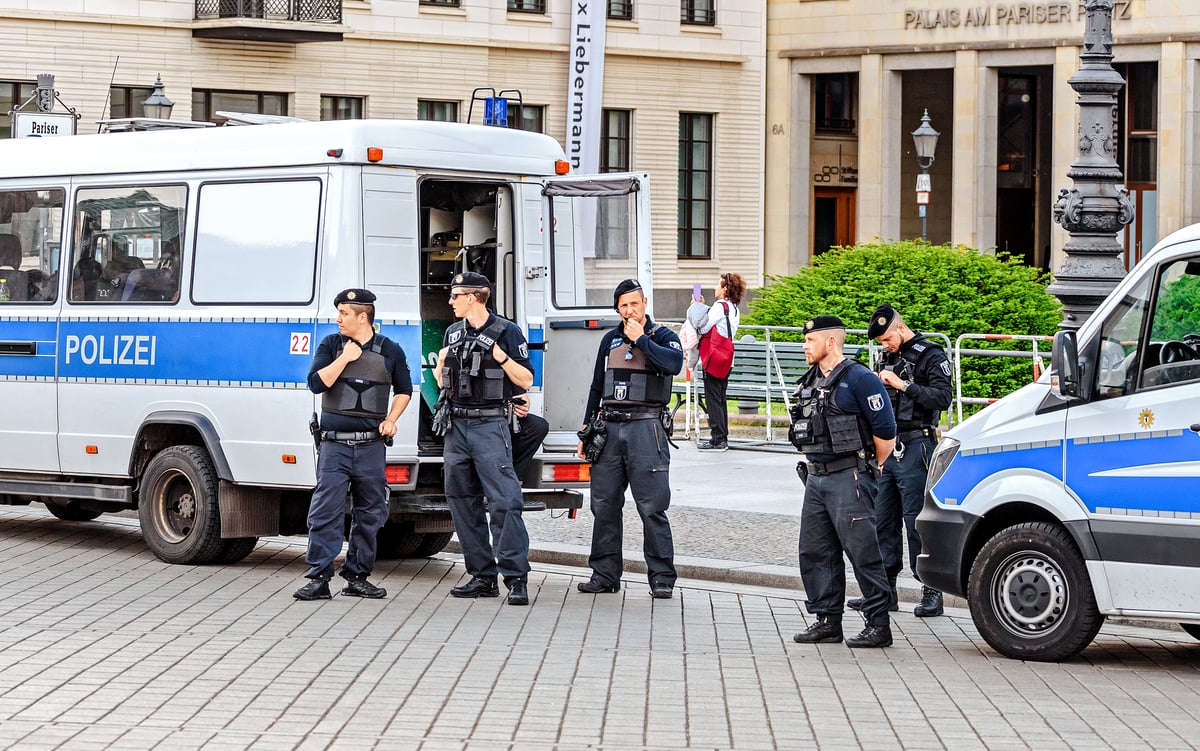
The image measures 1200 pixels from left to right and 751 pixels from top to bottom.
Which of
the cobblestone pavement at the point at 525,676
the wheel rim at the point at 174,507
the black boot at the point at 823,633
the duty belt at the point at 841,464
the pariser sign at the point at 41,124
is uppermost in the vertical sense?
the pariser sign at the point at 41,124

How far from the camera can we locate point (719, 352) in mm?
19094

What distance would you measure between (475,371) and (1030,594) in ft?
11.4

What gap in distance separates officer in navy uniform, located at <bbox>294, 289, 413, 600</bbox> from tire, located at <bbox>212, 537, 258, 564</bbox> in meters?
1.44

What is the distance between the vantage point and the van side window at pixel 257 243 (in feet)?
37.8

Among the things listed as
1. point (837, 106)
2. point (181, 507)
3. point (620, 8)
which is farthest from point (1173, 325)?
point (837, 106)

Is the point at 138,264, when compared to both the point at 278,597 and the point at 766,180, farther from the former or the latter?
the point at 766,180

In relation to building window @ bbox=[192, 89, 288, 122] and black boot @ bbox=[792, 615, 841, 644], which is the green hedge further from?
building window @ bbox=[192, 89, 288, 122]

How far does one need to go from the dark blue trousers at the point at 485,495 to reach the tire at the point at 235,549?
191 centimetres

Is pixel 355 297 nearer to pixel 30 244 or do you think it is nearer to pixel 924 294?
pixel 30 244

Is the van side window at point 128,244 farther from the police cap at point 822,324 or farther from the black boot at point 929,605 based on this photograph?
the black boot at point 929,605

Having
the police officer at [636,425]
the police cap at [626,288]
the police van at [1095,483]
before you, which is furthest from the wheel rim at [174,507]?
the police van at [1095,483]

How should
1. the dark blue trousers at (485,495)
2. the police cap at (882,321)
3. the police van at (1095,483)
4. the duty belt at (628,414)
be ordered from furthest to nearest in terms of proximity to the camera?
the duty belt at (628,414)
the dark blue trousers at (485,495)
the police cap at (882,321)
the police van at (1095,483)

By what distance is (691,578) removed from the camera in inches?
479

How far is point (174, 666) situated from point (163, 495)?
3852 millimetres
